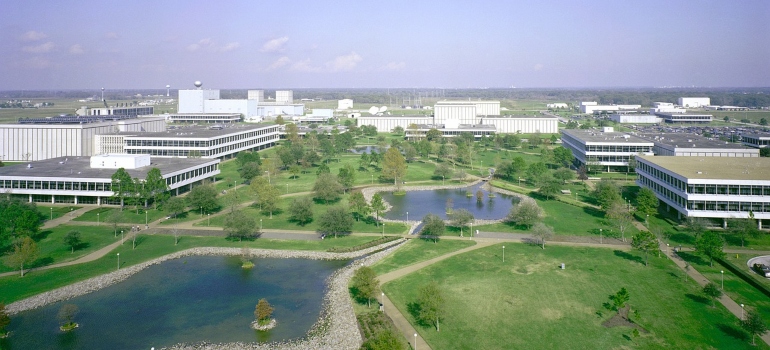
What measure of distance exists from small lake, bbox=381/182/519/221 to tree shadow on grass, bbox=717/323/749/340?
19.2m

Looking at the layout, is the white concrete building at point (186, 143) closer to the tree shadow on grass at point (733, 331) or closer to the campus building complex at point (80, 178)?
the campus building complex at point (80, 178)

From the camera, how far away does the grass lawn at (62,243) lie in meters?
28.6

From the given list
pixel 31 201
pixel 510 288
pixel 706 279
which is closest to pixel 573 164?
pixel 706 279

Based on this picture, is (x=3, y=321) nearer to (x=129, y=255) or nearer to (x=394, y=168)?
(x=129, y=255)

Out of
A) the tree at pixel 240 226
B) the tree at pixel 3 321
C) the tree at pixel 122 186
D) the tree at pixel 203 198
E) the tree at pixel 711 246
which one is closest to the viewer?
the tree at pixel 3 321

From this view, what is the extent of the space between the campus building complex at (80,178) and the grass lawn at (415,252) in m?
22.0

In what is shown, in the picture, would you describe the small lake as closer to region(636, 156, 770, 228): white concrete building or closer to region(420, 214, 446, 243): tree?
region(420, 214, 446, 243): tree

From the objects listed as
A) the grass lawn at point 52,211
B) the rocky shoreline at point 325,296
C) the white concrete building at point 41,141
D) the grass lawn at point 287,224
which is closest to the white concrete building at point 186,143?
the white concrete building at point 41,141

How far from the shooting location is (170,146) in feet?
200

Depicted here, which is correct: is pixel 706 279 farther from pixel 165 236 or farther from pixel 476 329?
pixel 165 236

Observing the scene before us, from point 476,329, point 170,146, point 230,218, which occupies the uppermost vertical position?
point 170,146

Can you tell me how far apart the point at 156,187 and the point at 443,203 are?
22615 millimetres

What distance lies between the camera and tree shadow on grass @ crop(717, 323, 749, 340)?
1938cm

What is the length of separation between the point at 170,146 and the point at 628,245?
1972 inches
